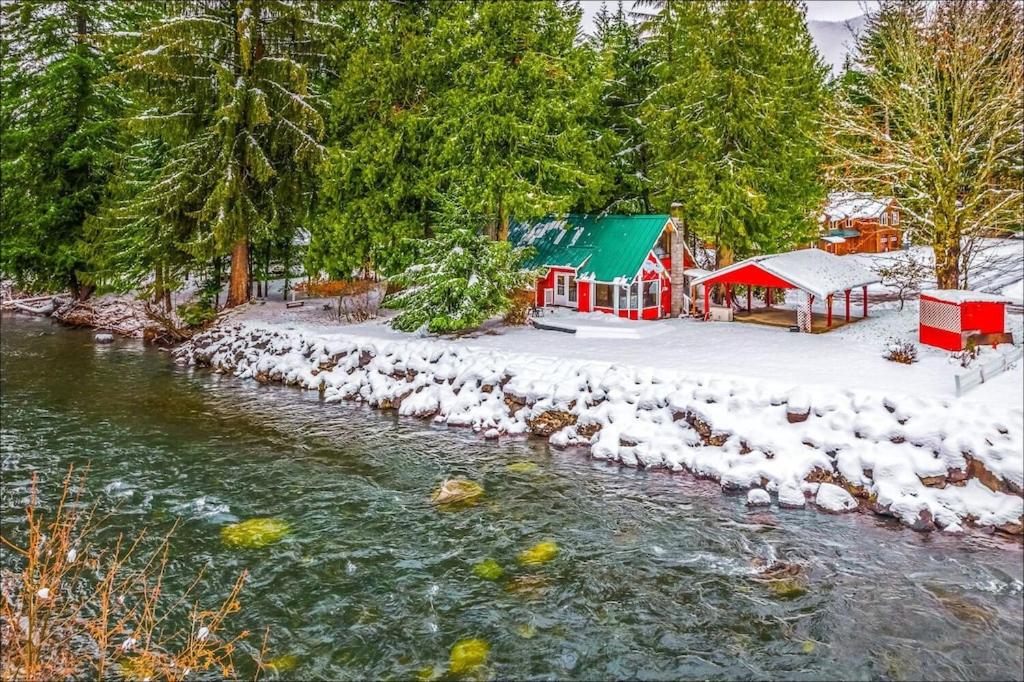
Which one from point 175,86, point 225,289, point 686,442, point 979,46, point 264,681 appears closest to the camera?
point 264,681

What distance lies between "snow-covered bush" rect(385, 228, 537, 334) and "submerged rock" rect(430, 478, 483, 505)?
400 inches

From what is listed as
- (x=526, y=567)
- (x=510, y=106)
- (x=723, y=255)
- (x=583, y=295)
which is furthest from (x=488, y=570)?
(x=723, y=255)

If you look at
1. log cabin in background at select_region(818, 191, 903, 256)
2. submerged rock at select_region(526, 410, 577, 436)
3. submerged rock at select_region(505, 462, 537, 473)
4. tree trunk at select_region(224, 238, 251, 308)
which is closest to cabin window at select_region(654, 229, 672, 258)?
submerged rock at select_region(526, 410, 577, 436)

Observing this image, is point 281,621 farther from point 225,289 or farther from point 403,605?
point 225,289

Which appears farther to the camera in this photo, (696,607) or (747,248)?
(747,248)

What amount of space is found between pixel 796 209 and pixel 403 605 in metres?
27.1

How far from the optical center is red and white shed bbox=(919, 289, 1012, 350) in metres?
18.8

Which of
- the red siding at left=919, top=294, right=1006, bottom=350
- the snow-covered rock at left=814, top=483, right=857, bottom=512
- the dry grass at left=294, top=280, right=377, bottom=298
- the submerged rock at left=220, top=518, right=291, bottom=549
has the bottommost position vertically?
the submerged rock at left=220, top=518, right=291, bottom=549

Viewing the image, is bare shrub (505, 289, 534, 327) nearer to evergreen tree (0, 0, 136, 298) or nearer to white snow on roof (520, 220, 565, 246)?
white snow on roof (520, 220, 565, 246)

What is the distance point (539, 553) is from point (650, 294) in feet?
63.1

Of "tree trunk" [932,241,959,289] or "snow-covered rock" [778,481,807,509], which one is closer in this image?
"snow-covered rock" [778,481,807,509]

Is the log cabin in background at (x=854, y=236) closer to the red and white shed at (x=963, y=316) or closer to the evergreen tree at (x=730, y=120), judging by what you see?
the evergreen tree at (x=730, y=120)

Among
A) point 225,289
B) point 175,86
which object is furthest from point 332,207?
point 225,289

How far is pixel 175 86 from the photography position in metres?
27.6
